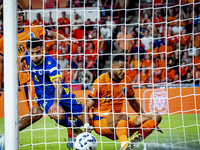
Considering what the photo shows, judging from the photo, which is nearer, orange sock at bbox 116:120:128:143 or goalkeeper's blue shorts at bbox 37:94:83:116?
orange sock at bbox 116:120:128:143

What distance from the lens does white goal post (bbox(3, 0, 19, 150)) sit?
2.26 meters

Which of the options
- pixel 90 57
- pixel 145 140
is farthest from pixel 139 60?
pixel 145 140

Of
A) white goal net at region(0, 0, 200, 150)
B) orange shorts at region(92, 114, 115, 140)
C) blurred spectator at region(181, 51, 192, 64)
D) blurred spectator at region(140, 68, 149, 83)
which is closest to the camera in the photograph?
orange shorts at region(92, 114, 115, 140)

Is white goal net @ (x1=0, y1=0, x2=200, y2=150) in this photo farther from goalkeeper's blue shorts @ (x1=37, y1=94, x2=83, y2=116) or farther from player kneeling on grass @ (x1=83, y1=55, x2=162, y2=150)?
player kneeling on grass @ (x1=83, y1=55, x2=162, y2=150)

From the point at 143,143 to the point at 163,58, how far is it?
292 centimetres

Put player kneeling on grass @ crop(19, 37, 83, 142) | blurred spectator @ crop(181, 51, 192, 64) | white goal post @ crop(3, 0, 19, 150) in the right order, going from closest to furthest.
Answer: white goal post @ crop(3, 0, 19, 150)
player kneeling on grass @ crop(19, 37, 83, 142)
blurred spectator @ crop(181, 51, 192, 64)

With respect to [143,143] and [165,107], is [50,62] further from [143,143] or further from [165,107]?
[165,107]

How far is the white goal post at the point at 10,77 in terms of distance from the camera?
226cm

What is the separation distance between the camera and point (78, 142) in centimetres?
291

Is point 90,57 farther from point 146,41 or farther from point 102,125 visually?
point 102,125

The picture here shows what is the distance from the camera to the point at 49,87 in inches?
147

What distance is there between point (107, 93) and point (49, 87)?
0.86 metres

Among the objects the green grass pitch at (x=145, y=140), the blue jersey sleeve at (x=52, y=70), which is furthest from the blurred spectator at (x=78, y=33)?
the blue jersey sleeve at (x=52, y=70)

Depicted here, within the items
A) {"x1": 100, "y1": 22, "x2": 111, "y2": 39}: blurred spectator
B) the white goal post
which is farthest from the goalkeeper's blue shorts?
{"x1": 100, "y1": 22, "x2": 111, "y2": 39}: blurred spectator
